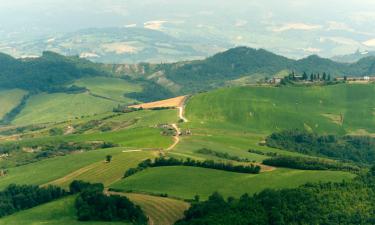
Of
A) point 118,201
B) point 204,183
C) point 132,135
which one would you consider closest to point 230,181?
point 204,183

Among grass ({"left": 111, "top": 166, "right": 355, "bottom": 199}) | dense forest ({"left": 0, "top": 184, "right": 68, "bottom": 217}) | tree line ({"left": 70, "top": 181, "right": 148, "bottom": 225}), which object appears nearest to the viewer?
tree line ({"left": 70, "top": 181, "right": 148, "bottom": 225})

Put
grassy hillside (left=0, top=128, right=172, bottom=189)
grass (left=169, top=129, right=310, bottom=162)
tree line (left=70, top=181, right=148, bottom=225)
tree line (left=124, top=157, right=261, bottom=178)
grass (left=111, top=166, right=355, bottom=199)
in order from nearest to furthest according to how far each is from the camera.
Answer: tree line (left=70, top=181, right=148, bottom=225) → grass (left=111, top=166, right=355, bottom=199) → tree line (left=124, top=157, right=261, bottom=178) → grassy hillside (left=0, top=128, right=172, bottom=189) → grass (left=169, top=129, right=310, bottom=162)

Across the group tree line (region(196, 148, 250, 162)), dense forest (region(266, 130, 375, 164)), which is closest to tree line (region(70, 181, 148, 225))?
tree line (region(196, 148, 250, 162))

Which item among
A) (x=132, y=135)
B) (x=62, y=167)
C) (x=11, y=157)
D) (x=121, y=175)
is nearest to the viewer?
(x=121, y=175)

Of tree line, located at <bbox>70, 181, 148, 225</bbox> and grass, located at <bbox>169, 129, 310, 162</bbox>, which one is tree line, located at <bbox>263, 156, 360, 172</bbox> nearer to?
grass, located at <bbox>169, 129, 310, 162</bbox>

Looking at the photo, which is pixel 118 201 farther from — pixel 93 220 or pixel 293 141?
pixel 293 141

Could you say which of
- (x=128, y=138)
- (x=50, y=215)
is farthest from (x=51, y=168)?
(x=50, y=215)

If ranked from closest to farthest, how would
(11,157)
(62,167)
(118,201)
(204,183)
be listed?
(118,201) → (204,183) → (62,167) → (11,157)
